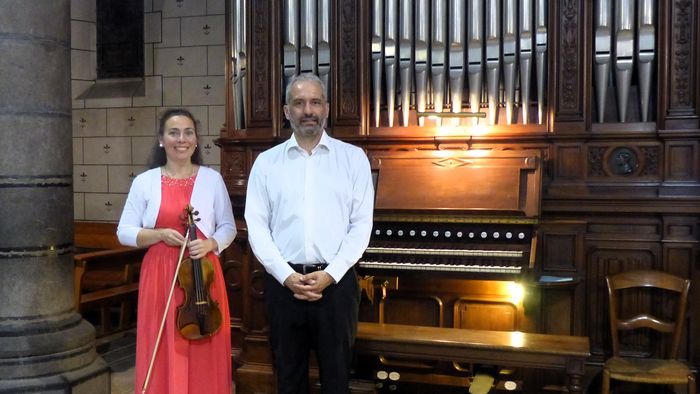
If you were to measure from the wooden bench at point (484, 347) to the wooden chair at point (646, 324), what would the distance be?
0.32 metres

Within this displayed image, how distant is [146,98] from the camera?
6977 millimetres

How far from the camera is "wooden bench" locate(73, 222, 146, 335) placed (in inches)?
209

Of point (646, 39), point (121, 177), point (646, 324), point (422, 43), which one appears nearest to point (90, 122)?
point (121, 177)

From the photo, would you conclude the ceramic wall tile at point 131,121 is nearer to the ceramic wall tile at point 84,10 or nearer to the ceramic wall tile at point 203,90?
the ceramic wall tile at point 203,90

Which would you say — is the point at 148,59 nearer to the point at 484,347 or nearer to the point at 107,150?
the point at 107,150

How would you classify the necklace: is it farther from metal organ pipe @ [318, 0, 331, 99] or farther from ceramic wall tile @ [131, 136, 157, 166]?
ceramic wall tile @ [131, 136, 157, 166]

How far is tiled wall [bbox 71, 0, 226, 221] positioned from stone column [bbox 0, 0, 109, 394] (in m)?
2.87

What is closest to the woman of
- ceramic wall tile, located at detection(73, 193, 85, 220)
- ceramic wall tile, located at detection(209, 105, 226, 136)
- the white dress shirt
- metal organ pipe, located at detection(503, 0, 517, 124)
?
the white dress shirt

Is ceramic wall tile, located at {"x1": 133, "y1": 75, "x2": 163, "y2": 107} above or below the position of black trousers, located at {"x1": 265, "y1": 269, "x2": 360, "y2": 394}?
above

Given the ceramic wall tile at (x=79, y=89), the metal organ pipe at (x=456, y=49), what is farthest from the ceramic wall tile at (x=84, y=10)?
the metal organ pipe at (x=456, y=49)

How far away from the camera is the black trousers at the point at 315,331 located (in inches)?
118

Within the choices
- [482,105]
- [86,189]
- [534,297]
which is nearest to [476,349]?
[534,297]

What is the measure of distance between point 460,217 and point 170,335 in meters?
1.75

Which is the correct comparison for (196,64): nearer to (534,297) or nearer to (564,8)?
(564,8)
